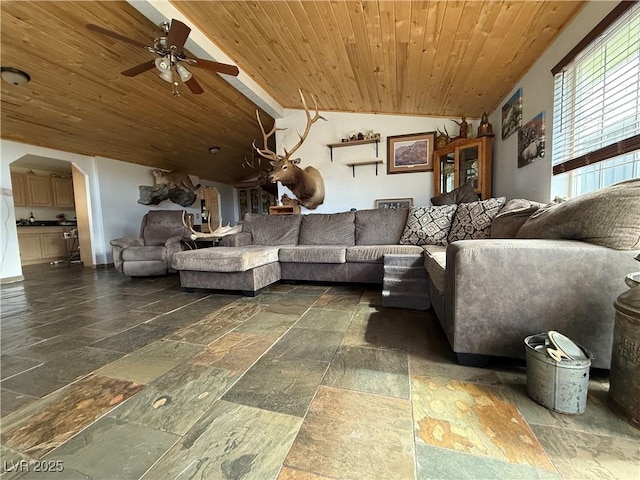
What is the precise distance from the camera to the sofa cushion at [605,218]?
1020 mm

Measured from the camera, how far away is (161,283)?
3.38 metres

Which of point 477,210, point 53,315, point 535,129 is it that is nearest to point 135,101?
point 53,315

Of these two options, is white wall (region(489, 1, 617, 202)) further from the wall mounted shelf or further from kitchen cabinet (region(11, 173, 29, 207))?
kitchen cabinet (region(11, 173, 29, 207))

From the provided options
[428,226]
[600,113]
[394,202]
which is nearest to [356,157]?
[394,202]

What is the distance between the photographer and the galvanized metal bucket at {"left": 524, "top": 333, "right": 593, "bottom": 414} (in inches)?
35.9

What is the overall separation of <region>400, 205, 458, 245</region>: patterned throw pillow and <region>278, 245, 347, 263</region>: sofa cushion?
76 centimetres

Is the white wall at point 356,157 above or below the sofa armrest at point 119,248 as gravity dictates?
above

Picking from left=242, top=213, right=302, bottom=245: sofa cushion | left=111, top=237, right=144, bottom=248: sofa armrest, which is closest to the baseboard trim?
left=111, top=237, right=144, bottom=248: sofa armrest

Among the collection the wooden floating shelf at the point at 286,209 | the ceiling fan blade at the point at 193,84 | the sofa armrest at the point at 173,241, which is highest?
→ the ceiling fan blade at the point at 193,84

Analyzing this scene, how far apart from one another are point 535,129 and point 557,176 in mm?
560

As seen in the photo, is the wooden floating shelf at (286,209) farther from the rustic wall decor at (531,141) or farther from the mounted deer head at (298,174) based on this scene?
the rustic wall decor at (531,141)

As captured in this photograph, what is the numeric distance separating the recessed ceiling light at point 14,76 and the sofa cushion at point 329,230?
3454 millimetres

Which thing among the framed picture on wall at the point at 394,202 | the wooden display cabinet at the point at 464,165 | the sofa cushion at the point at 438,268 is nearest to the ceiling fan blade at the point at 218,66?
the sofa cushion at the point at 438,268

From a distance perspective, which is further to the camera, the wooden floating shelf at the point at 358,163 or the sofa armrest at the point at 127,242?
the wooden floating shelf at the point at 358,163
